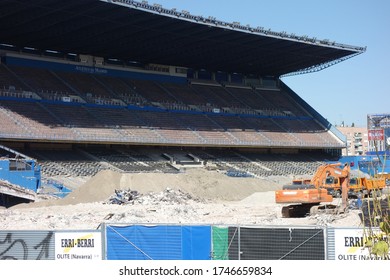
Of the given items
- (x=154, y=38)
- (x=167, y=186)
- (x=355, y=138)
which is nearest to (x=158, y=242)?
(x=167, y=186)

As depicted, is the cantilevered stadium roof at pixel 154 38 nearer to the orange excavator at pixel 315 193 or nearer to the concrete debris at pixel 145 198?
the concrete debris at pixel 145 198

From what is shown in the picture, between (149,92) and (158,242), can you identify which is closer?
(158,242)

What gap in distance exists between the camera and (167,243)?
1089cm

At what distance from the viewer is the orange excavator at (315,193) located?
77.1ft

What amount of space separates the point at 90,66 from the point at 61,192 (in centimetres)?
2069

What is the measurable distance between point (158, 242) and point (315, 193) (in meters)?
14.0

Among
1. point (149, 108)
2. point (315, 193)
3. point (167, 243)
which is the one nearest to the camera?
point (167, 243)

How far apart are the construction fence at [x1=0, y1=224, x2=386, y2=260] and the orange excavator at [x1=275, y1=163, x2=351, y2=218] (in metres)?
13.0

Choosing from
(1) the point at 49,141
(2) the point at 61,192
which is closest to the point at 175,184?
(2) the point at 61,192

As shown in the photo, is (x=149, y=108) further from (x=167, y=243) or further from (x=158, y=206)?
(x=167, y=243)

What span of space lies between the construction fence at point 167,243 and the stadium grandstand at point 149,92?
2618 centimetres

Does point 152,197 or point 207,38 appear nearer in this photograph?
Result: point 152,197

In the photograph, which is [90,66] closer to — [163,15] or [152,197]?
[163,15]

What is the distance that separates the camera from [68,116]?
1735 inches
